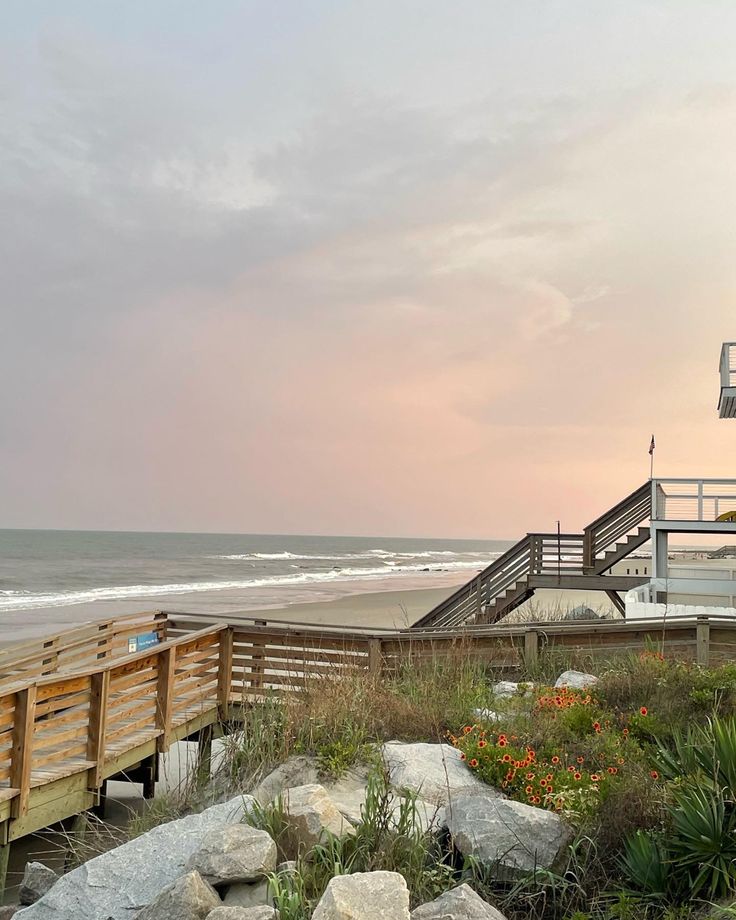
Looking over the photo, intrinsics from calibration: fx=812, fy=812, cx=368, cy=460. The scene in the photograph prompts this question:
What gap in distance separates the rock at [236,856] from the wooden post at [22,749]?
12.3ft

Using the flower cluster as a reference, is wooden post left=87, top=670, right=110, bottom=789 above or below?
below

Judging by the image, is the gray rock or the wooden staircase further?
the wooden staircase

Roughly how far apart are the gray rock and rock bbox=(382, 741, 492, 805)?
1.22m

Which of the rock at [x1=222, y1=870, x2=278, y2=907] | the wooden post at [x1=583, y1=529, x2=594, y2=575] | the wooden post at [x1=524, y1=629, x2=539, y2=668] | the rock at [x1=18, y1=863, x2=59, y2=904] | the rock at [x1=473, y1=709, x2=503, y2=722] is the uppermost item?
the wooden post at [x1=583, y1=529, x2=594, y2=575]

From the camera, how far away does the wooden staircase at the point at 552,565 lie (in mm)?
20906

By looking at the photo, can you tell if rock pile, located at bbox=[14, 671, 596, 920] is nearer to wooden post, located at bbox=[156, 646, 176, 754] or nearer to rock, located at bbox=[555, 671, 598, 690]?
rock, located at bbox=[555, 671, 598, 690]

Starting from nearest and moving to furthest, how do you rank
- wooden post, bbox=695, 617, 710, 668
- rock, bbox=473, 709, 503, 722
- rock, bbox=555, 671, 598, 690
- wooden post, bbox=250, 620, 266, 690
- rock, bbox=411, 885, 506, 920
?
rock, bbox=411, 885, 506, 920, rock, bbox=473, 709, 503, 722, rock, bbox=555, 671, 598, 690, wooden post, bbox=695, 617, 710, 668, wooden post, bbox=250, 620, 266, 690

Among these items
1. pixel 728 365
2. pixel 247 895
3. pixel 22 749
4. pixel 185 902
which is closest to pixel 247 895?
pixel 247 895

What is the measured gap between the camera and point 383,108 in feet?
54.0

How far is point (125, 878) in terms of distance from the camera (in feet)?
18.2

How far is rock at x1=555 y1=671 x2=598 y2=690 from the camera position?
9086mm

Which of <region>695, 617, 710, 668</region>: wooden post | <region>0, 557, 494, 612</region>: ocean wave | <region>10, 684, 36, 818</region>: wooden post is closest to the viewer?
<region>10, 684, 36, 818</region>: wooden post

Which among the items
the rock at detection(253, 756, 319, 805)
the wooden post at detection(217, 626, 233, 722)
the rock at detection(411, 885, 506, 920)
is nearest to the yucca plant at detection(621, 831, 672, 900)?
the rock at detection(411, 885, 506, 920)

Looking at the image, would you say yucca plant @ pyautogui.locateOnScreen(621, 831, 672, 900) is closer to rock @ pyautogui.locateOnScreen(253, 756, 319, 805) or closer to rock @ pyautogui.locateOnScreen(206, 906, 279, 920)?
rock @ pyautogui.locateOnScreen(206, 906, 279, 920)
